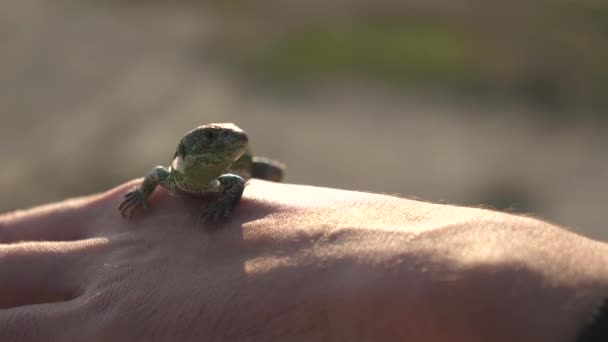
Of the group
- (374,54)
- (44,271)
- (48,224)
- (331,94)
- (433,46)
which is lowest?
(331,94)

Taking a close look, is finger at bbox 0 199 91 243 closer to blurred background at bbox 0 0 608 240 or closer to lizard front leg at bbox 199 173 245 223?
lizard front leg at bbox 199 173 245 223


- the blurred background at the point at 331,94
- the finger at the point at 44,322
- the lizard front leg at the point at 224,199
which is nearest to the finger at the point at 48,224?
the lizard front leg at the point at 224,199

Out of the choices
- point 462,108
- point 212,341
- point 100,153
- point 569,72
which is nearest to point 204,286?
point 212,341

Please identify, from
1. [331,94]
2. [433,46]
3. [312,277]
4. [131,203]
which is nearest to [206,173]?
[131,203]

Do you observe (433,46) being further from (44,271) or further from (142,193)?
(44,271)

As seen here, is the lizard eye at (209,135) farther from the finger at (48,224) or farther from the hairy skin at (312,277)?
the finger at (48,224)

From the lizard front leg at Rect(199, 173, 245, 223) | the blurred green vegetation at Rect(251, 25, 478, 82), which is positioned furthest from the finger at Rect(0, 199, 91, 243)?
the blurred green vegetation at Rect(251, 25, 478, 82)

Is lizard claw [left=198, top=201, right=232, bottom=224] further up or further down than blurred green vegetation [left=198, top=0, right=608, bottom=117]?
further up
